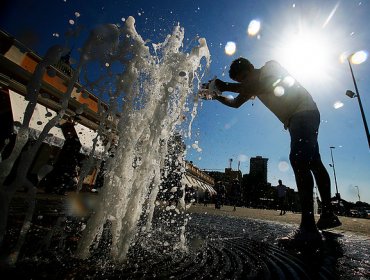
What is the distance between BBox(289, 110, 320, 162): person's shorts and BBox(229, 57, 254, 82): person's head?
87 cm

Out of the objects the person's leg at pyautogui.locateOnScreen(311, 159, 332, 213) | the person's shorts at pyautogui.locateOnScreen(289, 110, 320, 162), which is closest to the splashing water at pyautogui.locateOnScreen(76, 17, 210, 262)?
the person's shorts at pyautogui.locateOnScreen(289, 110, 320, 162)

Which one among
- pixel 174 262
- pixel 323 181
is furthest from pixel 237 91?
pixel 174 262

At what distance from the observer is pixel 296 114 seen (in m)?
3.27

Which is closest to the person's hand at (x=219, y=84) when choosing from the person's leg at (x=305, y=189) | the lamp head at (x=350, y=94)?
the person's leg at (x=305, y=189)

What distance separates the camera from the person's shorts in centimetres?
307

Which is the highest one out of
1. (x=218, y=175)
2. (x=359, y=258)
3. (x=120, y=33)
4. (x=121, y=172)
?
(x=218, y=175)

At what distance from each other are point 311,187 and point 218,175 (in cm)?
7505

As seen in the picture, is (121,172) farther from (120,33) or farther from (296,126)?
(296,126)

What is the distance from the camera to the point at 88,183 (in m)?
15.4

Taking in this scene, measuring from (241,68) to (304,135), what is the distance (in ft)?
4.00

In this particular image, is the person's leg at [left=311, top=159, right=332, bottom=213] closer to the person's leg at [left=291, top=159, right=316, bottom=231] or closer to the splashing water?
the person's leg at [left=291, top=159, right=316, bottom=231]

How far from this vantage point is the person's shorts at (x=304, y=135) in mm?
3068

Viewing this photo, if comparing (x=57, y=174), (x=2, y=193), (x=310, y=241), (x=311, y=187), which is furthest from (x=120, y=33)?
(x=57, y=174)

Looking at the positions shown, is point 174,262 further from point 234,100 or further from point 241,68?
point 241,68
